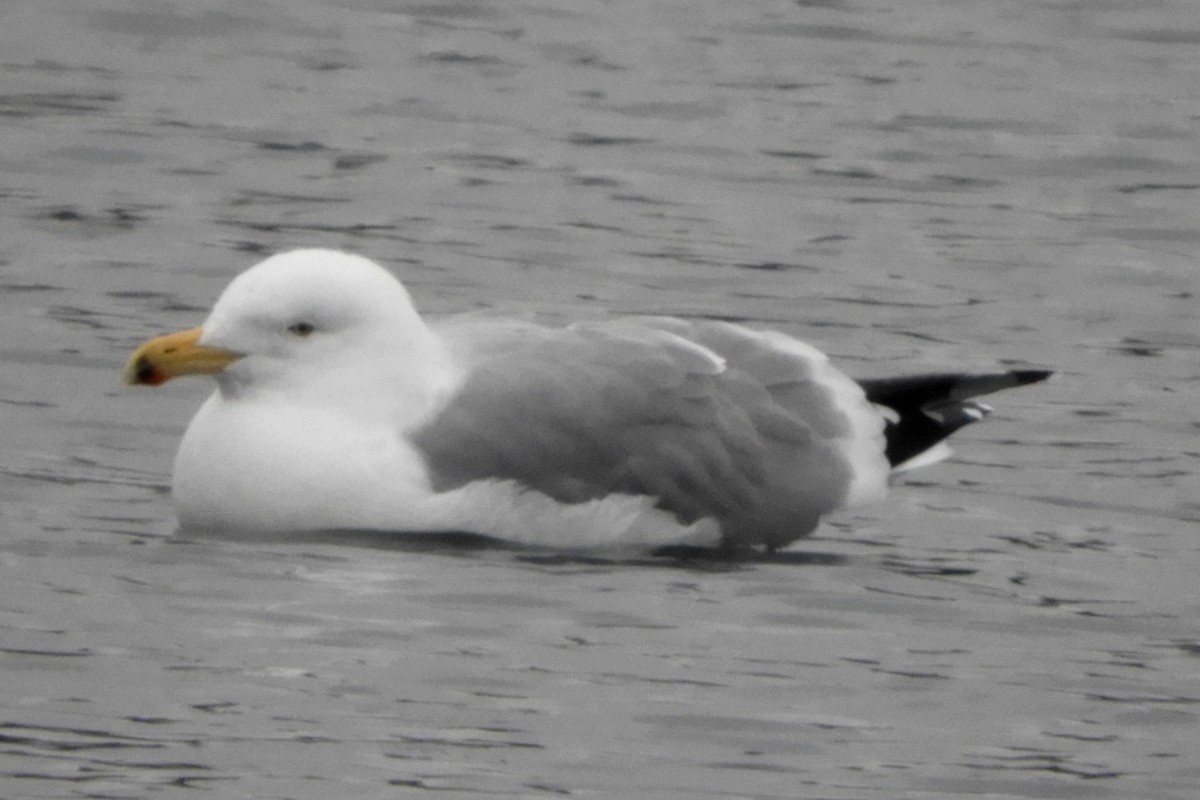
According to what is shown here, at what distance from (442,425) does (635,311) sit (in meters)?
3.52

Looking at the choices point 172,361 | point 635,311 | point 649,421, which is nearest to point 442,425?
point 649,421

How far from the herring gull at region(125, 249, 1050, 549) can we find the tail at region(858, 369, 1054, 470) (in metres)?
0.81

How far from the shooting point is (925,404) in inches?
468

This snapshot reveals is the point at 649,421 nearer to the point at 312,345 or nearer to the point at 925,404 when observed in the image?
the point at 312,345

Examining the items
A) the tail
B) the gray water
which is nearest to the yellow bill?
the gray water

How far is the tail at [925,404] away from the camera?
11.8 metres

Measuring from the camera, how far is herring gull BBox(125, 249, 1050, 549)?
34.3 feet

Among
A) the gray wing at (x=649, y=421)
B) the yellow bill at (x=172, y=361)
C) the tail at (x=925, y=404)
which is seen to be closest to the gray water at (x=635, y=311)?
the tail at (x=925, y=404)

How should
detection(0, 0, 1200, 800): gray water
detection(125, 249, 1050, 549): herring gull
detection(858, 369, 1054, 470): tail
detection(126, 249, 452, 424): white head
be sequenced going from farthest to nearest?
detection(858, 369, 1054, 470): tail → detection(126, 249, 452, 424): white head → detection(125, 249, 1050, 549): herring gull → detection(0, 0, 1200, 800): gray water

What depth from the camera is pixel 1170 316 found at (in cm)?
1426

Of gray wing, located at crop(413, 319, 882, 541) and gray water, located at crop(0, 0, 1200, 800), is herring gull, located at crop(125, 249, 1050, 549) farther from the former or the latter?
gray water, located at crop(0, 0, 1200, 800)

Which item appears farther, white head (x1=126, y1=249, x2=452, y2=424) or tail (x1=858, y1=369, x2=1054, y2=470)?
tail (x1=858, y1=369, x2=1054, y2=470)

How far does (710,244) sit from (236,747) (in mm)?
6951

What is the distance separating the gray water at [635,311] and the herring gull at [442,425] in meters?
0.20
